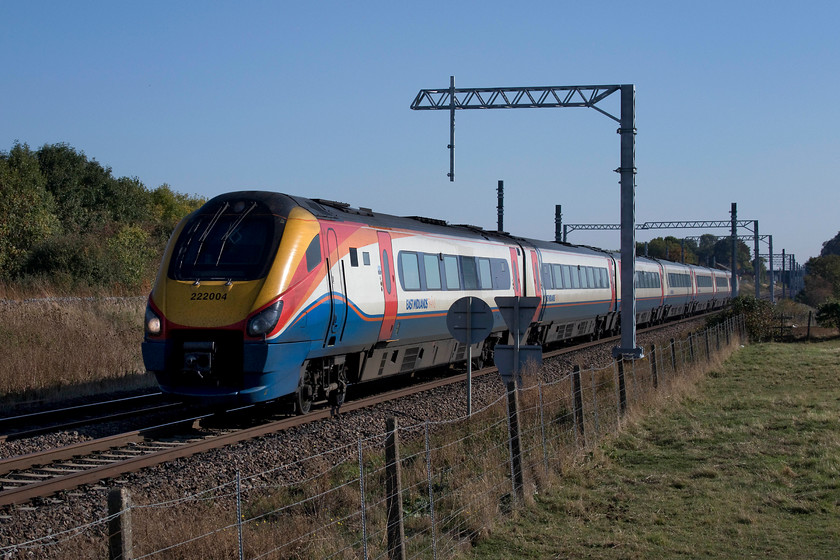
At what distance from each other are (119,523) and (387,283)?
9.94 meters

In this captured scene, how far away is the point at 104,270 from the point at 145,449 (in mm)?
21073

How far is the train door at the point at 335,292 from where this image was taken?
1263cm

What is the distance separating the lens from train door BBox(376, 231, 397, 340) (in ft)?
46.7

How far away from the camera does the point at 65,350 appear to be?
18953 mm

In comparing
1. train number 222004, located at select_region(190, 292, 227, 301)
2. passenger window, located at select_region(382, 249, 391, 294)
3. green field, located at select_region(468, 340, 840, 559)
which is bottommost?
green field, located at select_region(468, 340, 840, 559)

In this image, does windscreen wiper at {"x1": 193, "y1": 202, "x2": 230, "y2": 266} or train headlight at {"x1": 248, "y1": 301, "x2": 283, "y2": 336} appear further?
windscreen wiper at {"x1": 193, "y1": 202, "x2": 230, "y2": 266}

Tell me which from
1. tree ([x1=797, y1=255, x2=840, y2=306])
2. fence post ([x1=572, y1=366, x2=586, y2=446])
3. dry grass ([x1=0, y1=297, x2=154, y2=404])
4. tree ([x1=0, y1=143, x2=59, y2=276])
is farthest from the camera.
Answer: tree ([x1=797, y1=255, x2=840, y2=306])

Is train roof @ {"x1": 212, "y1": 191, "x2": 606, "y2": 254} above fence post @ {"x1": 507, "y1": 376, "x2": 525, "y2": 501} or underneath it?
above

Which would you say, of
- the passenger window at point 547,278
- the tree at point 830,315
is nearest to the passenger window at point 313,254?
the passenger window at point 547,278

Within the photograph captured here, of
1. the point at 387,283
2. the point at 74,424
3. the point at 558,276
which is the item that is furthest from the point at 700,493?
the point at 558,276

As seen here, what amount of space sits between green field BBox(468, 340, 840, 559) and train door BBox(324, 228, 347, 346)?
4078 millimetres

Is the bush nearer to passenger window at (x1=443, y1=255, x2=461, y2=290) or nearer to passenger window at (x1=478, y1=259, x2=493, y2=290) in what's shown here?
passenger window at (x1=478, y1=259, x2=493, y2=290)

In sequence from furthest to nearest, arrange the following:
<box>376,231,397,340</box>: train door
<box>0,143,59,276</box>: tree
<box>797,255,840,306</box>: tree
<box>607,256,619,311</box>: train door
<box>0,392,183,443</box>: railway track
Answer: <box>797,255,840,306</box>: tree, <box>0,143,59,276</box>: tree, <box>607,256,619,311</box>: train door, <box>376,231,397,340</box>: train door, <box>0,392,183,443</box>: railway track

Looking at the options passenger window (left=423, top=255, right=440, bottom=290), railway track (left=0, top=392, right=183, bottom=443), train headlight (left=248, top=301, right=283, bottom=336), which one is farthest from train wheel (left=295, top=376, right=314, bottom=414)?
passenger window (left=423, top=255, right=440, bottom=290)
